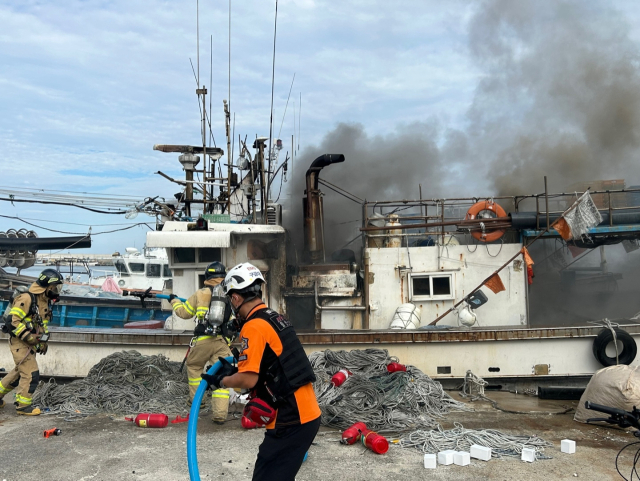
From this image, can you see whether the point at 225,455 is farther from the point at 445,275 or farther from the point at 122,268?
the point at 122,268

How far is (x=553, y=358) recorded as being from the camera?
27.6 ft

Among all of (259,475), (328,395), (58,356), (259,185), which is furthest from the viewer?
(259,185)

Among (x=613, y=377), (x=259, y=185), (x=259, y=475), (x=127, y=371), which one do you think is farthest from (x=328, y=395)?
(x=259, y=185)

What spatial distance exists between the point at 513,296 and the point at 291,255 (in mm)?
4139

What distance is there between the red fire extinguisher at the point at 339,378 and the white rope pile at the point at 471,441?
58.1 inches

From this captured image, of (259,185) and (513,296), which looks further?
(259,185)

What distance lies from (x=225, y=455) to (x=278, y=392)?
8.48 feet

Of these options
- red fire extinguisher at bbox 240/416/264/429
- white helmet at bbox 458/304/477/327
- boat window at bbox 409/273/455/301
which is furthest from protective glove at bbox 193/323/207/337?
white helmet at bbox 458/304/477/327

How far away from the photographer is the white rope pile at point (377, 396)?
19.9 ft

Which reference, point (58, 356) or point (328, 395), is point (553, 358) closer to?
point (328, 395)

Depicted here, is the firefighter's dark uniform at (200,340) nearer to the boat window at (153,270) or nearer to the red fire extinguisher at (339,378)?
the red fire extinguisher at (339,378)

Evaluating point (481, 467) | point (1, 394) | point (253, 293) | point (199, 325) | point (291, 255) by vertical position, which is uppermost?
point (291, 255)

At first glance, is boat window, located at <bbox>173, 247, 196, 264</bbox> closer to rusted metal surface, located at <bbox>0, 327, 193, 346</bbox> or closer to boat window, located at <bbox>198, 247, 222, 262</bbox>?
boat window, located at <bbox>198, 247, 222, 262</bbox>

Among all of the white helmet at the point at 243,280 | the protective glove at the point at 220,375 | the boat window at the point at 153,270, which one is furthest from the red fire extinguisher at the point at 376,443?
the boat window at the point at 153,270
